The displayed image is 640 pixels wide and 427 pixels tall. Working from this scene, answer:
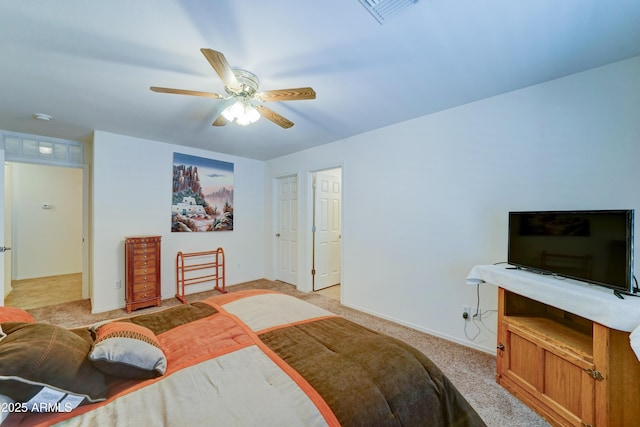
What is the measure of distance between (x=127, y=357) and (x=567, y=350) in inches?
89.7

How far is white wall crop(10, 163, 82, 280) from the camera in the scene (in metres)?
4.83

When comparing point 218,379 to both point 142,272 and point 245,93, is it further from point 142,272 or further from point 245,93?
point 142,272

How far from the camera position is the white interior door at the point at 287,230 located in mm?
4570

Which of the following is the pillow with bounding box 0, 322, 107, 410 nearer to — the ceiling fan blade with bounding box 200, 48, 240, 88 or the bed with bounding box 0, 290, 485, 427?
the bed with bounding box 0, 290, 485, 427

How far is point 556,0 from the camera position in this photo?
50.9 inches

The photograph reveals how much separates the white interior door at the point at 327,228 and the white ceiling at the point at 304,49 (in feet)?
6.11

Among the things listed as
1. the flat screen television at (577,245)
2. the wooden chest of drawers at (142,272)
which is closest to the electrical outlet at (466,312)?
the flat screen television at (577,245)

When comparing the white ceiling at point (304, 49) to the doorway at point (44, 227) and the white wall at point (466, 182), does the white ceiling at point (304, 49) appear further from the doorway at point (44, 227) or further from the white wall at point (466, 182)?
the doorway at point (44, 227)

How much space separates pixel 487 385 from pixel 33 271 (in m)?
7.69

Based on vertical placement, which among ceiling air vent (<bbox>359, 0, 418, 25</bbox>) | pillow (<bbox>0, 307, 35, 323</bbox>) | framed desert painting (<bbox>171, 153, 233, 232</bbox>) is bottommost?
pillow (<bbox>0, 307, 35, 323</bbox>)

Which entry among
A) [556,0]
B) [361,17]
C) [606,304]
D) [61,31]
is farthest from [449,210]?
[61,31]

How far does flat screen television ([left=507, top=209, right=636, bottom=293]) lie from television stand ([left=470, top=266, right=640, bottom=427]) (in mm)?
95

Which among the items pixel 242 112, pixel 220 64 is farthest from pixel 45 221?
pixel 220 64

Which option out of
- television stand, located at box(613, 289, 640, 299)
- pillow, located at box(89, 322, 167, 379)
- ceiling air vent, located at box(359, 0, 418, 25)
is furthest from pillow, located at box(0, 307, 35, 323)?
television stand, located at box(613, 289, 640, 299)
